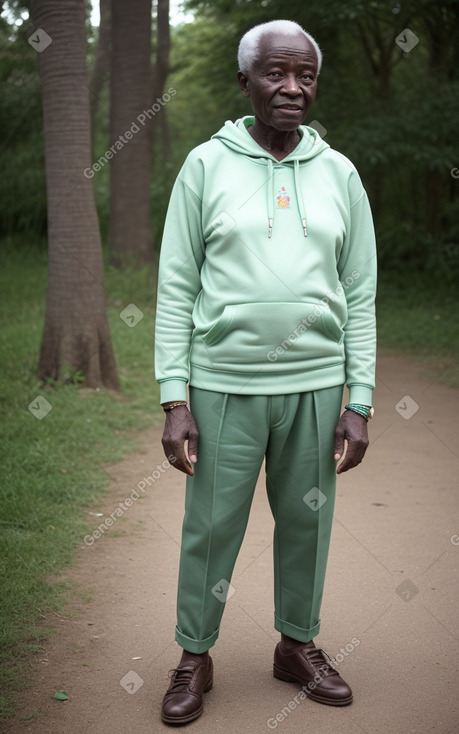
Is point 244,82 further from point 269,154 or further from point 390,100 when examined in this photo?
point 390,100

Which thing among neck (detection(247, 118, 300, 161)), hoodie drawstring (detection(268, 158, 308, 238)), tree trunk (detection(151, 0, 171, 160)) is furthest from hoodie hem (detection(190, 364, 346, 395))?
tree trunk (detection(151, 0, 171, 160))

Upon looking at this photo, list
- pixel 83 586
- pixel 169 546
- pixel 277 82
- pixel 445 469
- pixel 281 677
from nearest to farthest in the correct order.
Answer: pixel 277 82 → pixel 281 677 → pixel 83 586 → pixel 169 546 → pixel 445 469

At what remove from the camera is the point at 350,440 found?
2662 mm

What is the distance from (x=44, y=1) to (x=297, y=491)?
537 cm

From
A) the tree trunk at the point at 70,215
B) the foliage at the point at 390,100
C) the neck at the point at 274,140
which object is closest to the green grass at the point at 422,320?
the foliage at the point at 390,100

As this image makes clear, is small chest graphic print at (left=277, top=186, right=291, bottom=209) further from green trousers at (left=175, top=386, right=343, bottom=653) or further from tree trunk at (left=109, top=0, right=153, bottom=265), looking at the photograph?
tree trunk at (left=109, top=0, right=153, bottom=265)

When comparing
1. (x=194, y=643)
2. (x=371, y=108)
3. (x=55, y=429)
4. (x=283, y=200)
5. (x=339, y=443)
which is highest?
(x=283, y=200)

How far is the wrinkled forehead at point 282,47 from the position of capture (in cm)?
243

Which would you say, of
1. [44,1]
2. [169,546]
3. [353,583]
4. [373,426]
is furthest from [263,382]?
[44,1]

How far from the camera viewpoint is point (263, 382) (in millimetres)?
2566

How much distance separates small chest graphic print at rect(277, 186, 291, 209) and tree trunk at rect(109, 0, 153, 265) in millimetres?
8889

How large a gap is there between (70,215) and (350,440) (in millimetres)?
4756

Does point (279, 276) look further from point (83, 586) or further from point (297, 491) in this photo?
point (83, 586)

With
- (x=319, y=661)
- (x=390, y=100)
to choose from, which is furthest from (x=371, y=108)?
(x=319, y=661)
